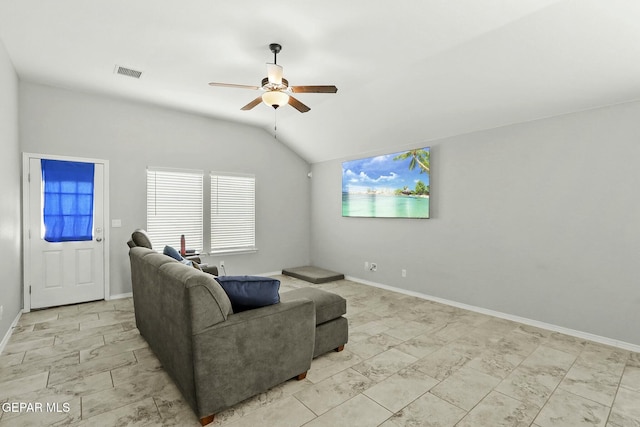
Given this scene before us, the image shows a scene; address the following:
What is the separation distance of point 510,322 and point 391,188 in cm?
256

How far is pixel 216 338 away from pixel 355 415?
1063 mm

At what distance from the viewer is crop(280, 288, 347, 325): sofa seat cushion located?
9.30 feet

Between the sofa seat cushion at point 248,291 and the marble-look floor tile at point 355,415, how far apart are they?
0.84 m

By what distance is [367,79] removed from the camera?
4.02m

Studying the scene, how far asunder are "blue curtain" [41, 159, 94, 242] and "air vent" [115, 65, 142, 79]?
5.09 ft

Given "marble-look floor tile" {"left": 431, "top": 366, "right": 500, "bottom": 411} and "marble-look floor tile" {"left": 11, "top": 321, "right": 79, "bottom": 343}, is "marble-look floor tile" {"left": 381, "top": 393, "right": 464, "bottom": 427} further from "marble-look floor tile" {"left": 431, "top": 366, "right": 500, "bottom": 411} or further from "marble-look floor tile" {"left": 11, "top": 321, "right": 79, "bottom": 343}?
"marble-look floor tile" {"left": 11, "top": 321, "right": 79, "bottom": 343}

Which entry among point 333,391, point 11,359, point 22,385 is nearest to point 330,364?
point 333,391

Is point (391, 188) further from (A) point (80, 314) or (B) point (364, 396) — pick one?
(A) point (80, 314)

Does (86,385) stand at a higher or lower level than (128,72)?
lower

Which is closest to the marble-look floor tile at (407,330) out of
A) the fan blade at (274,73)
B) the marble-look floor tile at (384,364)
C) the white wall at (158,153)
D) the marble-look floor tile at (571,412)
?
the marble-look floor tile at (384,364)

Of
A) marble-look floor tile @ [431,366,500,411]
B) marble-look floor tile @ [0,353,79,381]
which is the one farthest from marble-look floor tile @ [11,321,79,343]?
marble-look floor tile @ [431,366,500,411]

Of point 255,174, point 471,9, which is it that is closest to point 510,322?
point 471,9

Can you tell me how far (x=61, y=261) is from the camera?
14.5ft

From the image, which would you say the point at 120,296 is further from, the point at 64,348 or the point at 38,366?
the point at 38,366
